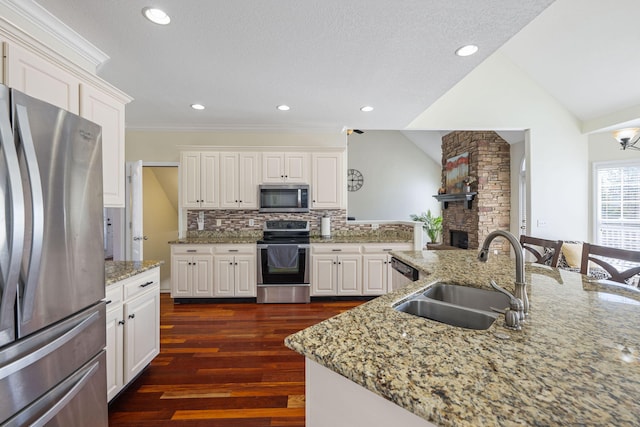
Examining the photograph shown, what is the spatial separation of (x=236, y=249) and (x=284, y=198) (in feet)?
3.25

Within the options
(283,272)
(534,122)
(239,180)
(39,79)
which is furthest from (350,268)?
(534,122)

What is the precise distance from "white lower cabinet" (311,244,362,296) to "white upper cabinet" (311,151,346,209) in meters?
0.68

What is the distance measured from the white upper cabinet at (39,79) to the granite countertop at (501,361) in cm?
184

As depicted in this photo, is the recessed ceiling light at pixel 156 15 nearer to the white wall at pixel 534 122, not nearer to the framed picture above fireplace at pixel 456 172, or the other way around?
the white wall at pixel 534 122

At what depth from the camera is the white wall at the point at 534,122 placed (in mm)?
3945

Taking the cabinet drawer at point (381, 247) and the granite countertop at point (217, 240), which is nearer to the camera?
the granite countertop at point (217, 240)

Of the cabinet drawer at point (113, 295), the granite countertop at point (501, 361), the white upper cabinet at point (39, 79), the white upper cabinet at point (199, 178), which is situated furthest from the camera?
the white upper cabinet at point (199, 178)

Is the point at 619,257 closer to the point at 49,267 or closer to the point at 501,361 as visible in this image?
the point at 501,361

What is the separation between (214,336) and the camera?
2.76m

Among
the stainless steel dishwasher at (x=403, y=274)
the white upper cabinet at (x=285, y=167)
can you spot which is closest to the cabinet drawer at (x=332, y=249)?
the white upper cabinet at (x=285, y=167)

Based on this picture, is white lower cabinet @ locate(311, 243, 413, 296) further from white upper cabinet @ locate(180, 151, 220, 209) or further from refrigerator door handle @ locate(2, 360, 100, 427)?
refrigerator door handle @ locate(2, 360, 100, 427)

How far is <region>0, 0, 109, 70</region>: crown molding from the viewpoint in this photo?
157 centimetres

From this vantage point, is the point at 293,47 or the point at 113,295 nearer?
the point at 113,295

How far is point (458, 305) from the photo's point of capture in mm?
1343
